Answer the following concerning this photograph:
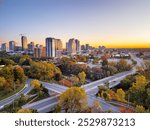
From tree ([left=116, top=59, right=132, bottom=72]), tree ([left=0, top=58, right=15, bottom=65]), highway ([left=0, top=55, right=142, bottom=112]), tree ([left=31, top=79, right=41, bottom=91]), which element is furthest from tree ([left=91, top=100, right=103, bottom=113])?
tree ([left=0, top=58, right=15, bottom=65])

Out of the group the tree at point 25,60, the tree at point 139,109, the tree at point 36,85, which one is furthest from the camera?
the tree at point 25,60

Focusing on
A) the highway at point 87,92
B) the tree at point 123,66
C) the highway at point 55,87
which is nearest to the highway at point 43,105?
the highway at point 87,92

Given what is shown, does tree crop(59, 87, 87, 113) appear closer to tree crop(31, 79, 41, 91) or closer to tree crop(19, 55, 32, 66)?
tree crop(31, 79, 41, 91)

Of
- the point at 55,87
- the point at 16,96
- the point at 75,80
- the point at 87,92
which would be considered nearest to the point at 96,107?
the point at 87,92

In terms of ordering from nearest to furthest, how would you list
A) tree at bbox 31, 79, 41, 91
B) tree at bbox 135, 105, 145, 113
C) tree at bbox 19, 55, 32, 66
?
tree at bbox 135, 105, 145, 113 → tree at bbox 31, 79, 41, 91 → tree at bbox 19, 55, 32, 66

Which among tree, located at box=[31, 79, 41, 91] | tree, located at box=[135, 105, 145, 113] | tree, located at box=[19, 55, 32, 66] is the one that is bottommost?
tree, located at box=[135, 105, 145, 113]

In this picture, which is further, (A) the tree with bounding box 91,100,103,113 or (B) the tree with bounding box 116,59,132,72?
(B) the tree with bounding box 116,59,132,72

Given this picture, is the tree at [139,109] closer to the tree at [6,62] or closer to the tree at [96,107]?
the tree at [96,107]

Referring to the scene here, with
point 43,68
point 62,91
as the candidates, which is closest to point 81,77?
point 62,91

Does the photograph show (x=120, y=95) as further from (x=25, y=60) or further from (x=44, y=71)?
(x=25, y=60)
